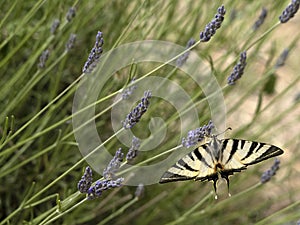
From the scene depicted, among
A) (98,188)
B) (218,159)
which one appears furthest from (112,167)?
(218,159)

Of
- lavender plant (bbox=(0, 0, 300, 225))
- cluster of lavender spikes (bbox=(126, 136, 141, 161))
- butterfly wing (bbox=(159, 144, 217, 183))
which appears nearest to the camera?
butterfly wing (bbox=(159, 144, 217, 183))

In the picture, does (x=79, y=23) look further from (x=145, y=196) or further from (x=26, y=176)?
(x=145, y=196)

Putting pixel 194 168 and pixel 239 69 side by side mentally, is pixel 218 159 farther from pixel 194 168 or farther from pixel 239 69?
pixel 239 69

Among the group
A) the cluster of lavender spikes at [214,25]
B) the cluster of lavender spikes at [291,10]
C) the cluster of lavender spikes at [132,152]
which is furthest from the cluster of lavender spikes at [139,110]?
the cluster of lavender spikes at [291,10]

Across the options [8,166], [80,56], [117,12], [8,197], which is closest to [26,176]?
[8,197]

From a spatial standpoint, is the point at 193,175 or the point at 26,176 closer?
the point at 193,175

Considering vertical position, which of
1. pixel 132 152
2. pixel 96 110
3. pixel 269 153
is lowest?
pixel 269 153

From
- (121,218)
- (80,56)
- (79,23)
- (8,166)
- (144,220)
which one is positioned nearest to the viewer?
(8,166)

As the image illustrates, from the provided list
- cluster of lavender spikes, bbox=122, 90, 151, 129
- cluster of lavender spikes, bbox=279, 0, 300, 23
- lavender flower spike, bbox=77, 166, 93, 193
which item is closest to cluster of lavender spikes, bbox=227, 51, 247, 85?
cluster of lavender spikes, bbox=279, 0, 300, 23

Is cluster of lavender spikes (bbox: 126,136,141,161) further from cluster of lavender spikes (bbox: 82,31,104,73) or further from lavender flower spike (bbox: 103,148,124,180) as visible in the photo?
cluster of lavender spikes (bbox: 82,31,104,73)
